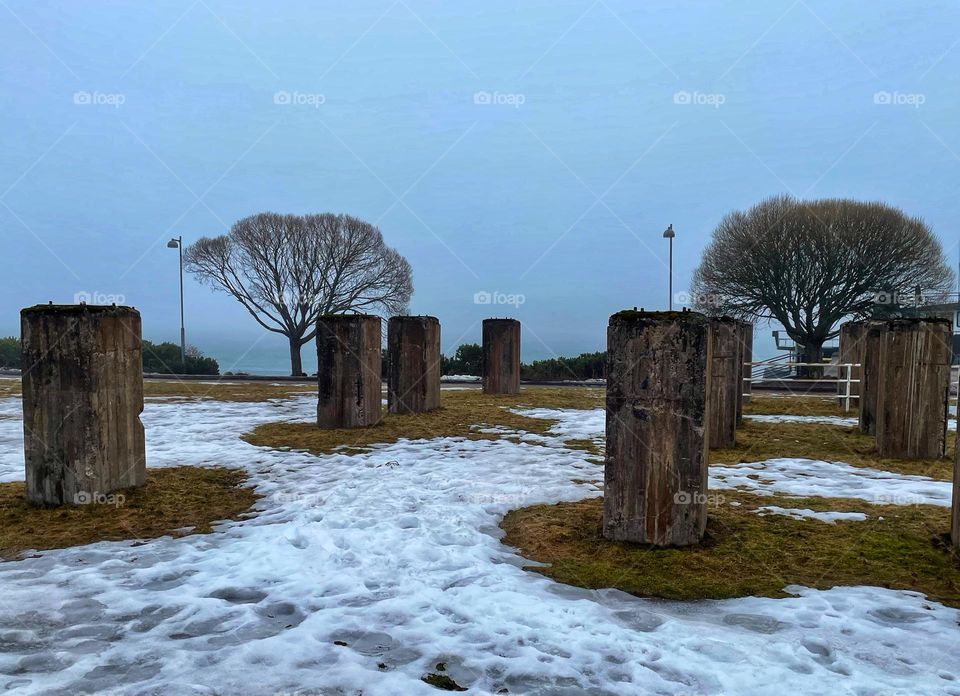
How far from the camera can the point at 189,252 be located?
3312cm

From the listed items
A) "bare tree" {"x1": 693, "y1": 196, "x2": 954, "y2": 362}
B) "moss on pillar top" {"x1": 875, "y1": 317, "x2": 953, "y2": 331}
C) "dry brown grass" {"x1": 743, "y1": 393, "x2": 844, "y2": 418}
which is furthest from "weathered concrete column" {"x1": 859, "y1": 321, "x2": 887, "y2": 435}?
"bare tree" {"x1": 693, "y1": 196, "x2": 954, "y2": 362}

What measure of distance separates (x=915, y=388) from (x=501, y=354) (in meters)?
11.3

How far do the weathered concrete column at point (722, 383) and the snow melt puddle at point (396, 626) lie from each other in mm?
4898

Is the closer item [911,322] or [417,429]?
[911,322]

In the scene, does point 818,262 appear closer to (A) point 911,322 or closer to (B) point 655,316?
(A) point 911,322

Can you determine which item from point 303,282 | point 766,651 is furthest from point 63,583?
point 303,282

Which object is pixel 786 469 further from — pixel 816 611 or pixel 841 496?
pixel 816 611

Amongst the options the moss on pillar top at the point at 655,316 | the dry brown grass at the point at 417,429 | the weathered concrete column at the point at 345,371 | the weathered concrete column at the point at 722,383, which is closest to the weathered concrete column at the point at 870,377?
the weathered concrete column at the point at 722,383

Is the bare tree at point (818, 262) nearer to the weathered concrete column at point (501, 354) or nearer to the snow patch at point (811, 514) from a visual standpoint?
the weathered concrete column at point (501, 354)

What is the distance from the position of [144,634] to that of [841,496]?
6571 mm

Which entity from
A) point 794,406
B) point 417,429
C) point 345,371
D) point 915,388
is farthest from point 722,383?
point 794,406

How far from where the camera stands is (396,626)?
3.55 m

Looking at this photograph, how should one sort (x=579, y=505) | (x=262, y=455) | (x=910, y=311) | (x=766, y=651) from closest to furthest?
(x=766, y=651) < (x=579, y=505) < (x=262, y=455) < (x=910, y=311)

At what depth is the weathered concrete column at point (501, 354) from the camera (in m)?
18.2
